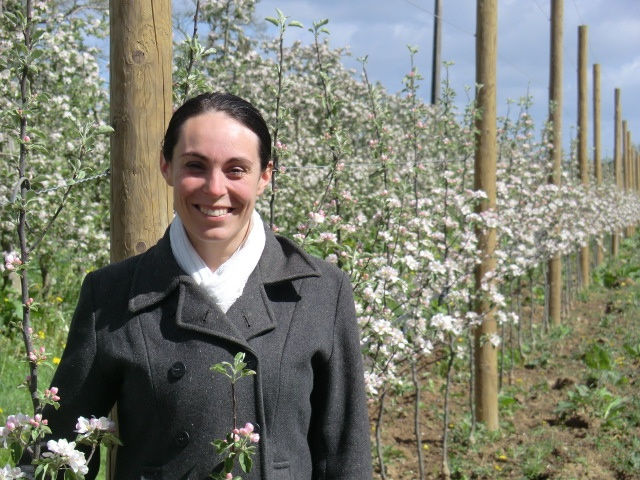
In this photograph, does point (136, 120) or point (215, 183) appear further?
point (136, 120)

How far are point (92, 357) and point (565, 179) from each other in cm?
1246

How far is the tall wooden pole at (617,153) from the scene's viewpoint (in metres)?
24.8

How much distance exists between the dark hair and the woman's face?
0.01m

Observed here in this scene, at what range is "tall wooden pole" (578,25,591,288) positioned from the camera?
1561 centimetres

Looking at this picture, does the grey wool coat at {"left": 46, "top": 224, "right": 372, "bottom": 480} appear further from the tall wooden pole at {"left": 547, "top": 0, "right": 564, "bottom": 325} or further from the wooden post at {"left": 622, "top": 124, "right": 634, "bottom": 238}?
the wooden post at {"left": 622, "top": 124, "right": 634, "bottom": 238}

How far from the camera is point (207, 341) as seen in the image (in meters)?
2.09

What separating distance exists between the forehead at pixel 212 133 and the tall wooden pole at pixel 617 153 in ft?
76.5

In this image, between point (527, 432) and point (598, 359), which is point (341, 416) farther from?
point (598, 359)

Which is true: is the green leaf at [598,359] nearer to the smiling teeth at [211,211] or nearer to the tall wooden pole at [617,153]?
the smiling teeth at [211,211]

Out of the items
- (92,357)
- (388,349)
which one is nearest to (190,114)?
(92,357)

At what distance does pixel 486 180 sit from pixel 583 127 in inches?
417

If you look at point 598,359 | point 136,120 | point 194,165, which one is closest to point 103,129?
point 136,120

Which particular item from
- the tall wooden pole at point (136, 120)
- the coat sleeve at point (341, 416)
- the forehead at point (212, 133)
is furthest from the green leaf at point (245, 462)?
the tall wooden pole at point (136, 120)

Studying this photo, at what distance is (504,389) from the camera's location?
27.5 ft
